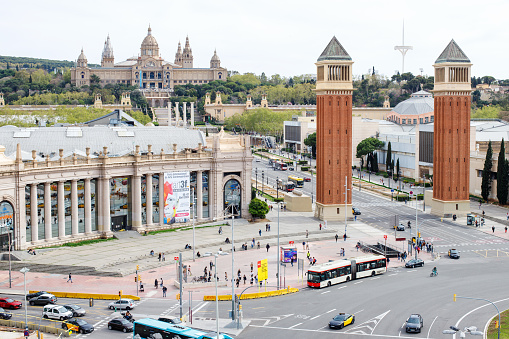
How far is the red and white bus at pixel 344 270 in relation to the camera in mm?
71812

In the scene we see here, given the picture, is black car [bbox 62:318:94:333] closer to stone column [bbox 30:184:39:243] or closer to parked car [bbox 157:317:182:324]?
parked car [bbox 157:317:182:324]

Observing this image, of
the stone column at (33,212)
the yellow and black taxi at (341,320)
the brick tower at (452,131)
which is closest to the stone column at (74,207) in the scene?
the stone column at (33,212)

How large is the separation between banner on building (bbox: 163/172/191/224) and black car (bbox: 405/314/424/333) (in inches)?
1920

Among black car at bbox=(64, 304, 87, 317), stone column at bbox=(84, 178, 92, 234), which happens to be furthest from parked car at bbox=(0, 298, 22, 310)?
stone column at bbox=(84, 178, 92, 234)

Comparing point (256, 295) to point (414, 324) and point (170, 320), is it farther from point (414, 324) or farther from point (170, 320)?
point (414, 324)

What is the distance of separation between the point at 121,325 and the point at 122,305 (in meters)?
5.77

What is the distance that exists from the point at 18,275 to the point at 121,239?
1897 centimetres

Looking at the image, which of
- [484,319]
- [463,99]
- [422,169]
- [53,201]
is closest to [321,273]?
[484,319]

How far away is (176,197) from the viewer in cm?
10019

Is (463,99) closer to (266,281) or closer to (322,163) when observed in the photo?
(322,163)

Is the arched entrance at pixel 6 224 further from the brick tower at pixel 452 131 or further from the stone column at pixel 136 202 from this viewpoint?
the brick tower at pixel 452 131

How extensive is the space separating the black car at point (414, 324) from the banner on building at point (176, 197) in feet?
160

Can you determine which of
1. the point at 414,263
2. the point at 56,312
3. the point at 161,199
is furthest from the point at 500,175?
the point at 56,312

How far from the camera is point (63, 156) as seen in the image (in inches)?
3688
